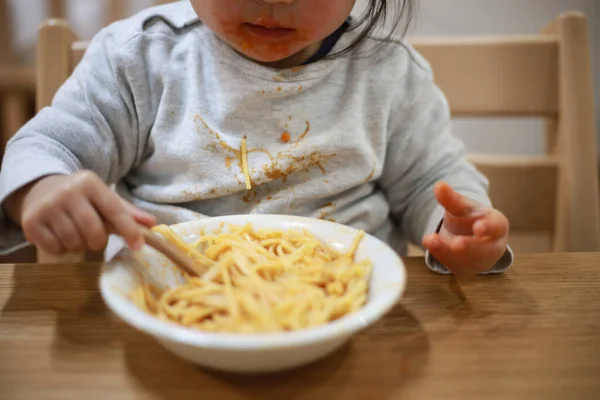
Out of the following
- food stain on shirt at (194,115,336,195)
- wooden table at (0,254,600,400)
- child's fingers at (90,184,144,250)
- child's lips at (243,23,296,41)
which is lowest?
wooden table at (0,254,600,400)

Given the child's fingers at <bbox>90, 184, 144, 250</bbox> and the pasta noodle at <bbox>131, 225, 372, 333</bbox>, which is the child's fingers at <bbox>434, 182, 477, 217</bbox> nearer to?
the pasta noodle at <bbox>131, 225, 372, 333</bbox>

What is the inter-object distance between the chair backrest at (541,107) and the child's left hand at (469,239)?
420 mm

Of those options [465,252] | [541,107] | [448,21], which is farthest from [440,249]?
[448,21]

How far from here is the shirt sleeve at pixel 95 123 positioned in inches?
24.6

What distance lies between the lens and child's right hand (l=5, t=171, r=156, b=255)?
0.44 meters

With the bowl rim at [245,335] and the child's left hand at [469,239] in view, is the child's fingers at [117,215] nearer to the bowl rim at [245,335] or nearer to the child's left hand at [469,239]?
the bowl rim at [245,335]

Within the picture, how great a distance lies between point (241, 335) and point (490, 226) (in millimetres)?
292

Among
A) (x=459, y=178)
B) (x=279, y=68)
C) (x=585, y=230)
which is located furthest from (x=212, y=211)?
(x=585, y=230)

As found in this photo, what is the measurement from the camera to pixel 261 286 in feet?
1.44

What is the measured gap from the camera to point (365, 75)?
0.73 meters

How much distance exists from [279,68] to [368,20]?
156 millimetres

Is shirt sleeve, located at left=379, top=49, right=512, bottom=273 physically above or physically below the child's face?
below

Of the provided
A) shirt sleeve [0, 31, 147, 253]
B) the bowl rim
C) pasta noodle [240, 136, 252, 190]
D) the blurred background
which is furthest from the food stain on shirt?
the blurred background

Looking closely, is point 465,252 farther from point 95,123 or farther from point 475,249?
point 95,123
